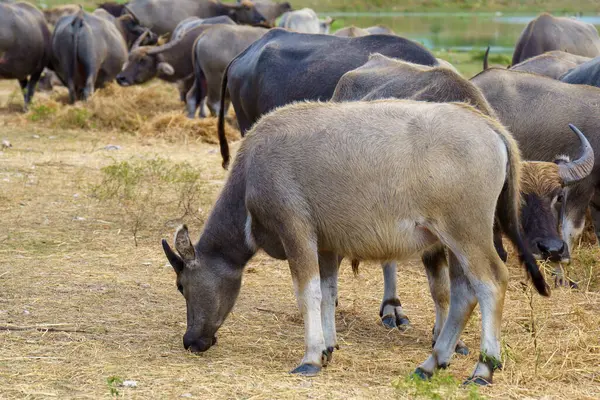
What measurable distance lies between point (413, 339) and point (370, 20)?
35.0 m

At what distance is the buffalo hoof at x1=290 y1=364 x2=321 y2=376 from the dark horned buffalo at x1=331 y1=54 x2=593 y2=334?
0.94 meters

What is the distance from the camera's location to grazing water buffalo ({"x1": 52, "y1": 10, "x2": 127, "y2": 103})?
54.9ft

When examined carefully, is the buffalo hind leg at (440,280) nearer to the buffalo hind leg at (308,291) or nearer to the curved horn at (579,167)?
the buffalo hind leg at (308,291)

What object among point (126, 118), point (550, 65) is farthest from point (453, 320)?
point (126, 118)

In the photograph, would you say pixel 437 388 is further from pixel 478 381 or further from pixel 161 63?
pixel 161 63

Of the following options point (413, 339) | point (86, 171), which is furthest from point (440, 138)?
point (86, 171)

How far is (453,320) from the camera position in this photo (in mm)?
4977

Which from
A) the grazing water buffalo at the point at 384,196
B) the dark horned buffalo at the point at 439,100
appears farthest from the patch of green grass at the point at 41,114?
the grazing water buffalo at the point at 384,196

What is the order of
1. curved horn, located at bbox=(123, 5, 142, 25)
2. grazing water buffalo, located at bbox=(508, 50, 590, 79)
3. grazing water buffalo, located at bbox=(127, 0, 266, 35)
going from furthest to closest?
1. grazing water buffalo, located at bbox=(127, 0, 266, 35)
2. curved horn, located at bbox=(123, 5, 142, 25)
3. grazing water buffalo, located at bbox=(508, 50, 590, 79)

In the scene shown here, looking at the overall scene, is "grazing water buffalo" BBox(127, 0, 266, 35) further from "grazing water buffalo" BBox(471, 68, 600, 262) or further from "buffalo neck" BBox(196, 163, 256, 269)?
"buffalo neck" BBox(196, 163, 256, 269)

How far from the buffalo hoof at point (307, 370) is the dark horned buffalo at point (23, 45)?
1257 cm

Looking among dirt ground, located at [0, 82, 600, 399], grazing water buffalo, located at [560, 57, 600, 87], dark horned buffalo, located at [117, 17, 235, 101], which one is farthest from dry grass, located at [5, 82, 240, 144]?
grazing water buffalo, located at [560, 57, 600, 87]

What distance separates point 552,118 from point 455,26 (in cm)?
3386

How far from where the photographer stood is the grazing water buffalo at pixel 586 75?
28.9 ft
